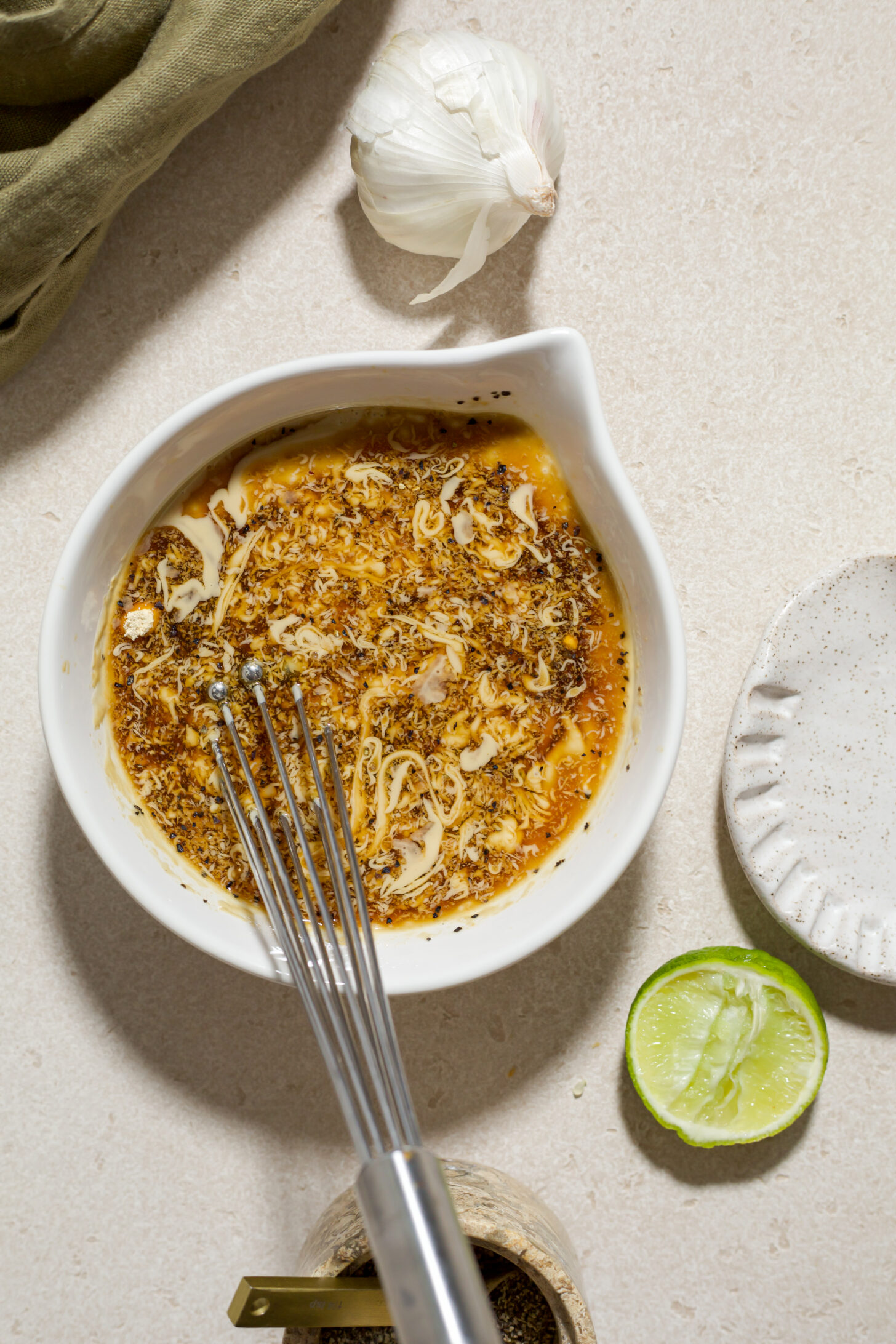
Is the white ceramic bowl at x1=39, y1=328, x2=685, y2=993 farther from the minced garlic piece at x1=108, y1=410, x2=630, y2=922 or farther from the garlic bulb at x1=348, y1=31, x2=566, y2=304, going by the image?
the garlic bulb at x1=348, y1=31, x2=566, y2=304

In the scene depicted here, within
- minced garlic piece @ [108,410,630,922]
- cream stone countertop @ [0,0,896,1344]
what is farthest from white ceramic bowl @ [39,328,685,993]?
cream stone countertop @ [0,0,896,1344]

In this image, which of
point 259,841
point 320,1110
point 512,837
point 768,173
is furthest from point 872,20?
point 320,1110

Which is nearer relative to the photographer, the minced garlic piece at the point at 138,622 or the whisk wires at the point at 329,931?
the whisk wires at the point at 329,931

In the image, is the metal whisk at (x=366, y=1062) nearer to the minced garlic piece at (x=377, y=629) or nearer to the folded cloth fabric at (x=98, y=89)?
the minced garlic piece at (x=377, y=629)

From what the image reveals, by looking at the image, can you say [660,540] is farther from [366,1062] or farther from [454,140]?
[366,1062]

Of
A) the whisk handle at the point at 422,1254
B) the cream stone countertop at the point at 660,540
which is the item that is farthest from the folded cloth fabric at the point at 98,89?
the whisk handle at the point at 422,1254

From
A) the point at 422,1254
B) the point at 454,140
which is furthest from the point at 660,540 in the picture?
the point at 422,1254
